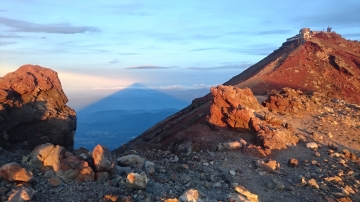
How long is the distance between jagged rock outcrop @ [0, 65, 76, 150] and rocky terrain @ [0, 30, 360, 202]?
1.61 metres

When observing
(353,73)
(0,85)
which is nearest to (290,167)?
(0,85)

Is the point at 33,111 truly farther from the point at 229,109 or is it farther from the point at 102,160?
the point at 229,109

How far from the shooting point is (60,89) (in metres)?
14.2

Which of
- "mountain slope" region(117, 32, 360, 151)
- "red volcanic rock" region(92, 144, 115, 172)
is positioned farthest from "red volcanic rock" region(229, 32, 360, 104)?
"red volcanic rock" region(92, 144, 115, 172)

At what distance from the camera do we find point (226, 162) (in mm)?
10883

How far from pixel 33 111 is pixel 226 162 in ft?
22.2

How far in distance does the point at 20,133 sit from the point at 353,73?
2485 cm

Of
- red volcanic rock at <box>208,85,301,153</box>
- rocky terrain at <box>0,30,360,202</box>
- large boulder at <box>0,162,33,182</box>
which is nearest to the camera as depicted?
large boulder at <box>0,162,33,182</box>

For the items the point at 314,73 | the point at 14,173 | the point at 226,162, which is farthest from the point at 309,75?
the point at 14,173

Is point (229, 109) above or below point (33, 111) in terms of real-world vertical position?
below

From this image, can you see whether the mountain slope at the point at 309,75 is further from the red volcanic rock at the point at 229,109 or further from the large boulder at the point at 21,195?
the large boulder at the point at 21,195

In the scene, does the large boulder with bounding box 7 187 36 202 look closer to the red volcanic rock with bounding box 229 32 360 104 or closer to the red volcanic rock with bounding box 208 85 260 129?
the red volcanic rock with bounding box 208 85 260 129

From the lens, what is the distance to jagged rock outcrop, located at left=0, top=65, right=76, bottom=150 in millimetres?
11242

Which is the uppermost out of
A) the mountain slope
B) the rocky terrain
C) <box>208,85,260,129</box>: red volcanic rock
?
the mountain slope
